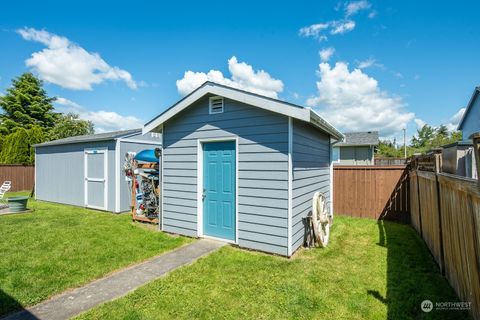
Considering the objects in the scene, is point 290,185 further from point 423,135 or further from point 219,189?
point 423,135

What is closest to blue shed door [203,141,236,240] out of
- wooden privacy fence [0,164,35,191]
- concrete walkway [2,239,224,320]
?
concrete walkway [2,239,224,320]

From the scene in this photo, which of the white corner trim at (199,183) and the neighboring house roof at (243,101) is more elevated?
the neighboring house roof at (243,101)

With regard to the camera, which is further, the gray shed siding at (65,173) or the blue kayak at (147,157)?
the gray shed siding at (65,173)

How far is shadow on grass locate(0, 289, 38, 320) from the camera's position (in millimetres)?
2609

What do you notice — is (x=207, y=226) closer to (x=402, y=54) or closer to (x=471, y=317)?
(x=471, y=317)

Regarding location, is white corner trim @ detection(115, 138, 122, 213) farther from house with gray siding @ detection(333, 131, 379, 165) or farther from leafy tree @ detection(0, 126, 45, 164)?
house with gray siding @ detection(333, 131, 379, 165)

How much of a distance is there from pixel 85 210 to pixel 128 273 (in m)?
6.56

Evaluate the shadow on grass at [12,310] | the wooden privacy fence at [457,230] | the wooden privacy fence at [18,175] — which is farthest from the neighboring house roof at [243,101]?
the wooden privacy fence at [18,175]

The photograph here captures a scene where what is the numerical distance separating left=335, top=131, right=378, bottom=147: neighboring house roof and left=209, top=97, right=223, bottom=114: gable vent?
1242cm

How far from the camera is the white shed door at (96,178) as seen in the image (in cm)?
870

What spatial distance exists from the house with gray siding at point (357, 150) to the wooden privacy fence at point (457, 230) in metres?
13.2

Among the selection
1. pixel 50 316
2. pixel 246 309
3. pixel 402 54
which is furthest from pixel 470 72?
pixel 50 316

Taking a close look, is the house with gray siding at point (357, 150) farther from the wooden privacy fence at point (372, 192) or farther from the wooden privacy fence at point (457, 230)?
the wooden privacy fence at point (457, 230)

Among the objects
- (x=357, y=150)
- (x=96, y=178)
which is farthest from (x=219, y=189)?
(x=357, y=150)
